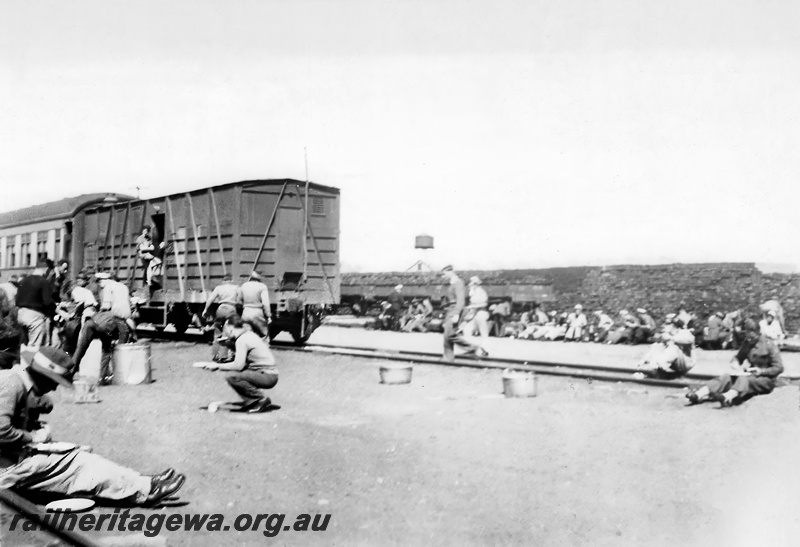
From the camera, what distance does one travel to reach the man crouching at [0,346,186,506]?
4246 millimetres

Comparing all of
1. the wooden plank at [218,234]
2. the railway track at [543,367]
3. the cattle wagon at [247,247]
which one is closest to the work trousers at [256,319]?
the railway track at [543,367]

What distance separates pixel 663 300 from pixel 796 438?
13.0 m

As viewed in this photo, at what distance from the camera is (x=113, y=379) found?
8.96 m

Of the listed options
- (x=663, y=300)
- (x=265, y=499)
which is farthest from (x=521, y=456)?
(x=663, y=300)

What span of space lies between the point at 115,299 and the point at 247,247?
4128mm

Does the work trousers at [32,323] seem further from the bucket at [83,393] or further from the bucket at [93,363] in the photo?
the bucket at [83,393]

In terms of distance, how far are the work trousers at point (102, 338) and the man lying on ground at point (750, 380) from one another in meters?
6.87

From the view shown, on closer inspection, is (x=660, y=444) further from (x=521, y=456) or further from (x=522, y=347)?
(x=522, y=347)

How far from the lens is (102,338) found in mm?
8883

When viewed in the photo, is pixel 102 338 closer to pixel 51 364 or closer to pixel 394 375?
pixel 394 375

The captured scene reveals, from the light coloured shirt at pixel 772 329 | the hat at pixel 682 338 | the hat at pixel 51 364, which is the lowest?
the hat at pixel 682 338

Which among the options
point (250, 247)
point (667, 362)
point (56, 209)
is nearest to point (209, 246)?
point (250, 247)

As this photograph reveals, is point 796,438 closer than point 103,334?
Yes

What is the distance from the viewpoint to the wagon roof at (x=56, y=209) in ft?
54.9
